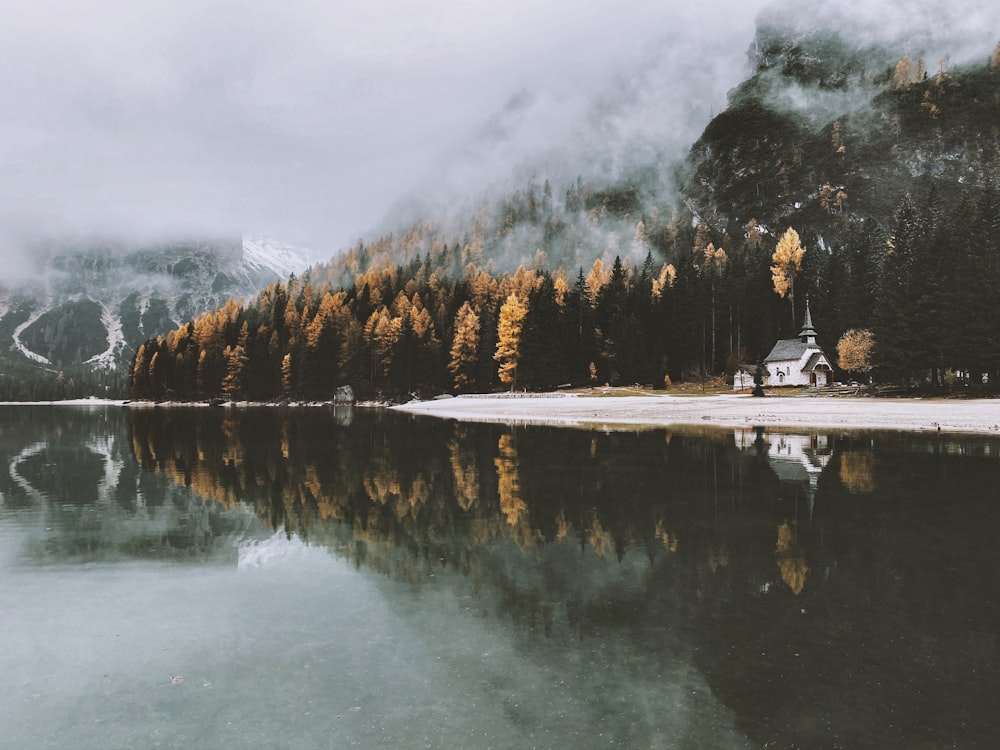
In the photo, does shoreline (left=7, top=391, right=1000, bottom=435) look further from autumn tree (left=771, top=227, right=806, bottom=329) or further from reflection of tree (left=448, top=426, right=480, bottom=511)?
autumn tree (left=771, top=227, right=806, bottom=329)

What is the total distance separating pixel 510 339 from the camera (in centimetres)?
8950

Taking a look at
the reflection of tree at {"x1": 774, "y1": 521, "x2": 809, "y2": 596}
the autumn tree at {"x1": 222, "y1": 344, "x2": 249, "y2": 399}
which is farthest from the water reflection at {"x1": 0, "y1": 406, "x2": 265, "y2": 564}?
the autumn tree at {"x1": 222, "y1": 344, "x2": 249, "y2": 399}

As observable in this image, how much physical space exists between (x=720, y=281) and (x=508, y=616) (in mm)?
99905

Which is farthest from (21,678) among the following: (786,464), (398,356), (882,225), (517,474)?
(882,225)

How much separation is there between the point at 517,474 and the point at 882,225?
14093 cm

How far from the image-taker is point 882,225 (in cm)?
12888

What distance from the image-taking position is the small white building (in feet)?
272

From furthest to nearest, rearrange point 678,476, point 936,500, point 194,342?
1. point 194,342
2. point 678,476
3. point 936,500

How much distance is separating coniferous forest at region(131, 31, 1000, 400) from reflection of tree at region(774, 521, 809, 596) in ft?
178

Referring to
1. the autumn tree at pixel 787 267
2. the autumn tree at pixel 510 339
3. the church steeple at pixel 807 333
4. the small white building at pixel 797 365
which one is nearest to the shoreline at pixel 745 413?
the autumn tree at pixel 510 339

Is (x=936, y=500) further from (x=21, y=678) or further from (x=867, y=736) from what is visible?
(x=21, y=678)

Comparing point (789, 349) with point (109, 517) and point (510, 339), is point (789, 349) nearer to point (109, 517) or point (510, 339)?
point (510, 339)

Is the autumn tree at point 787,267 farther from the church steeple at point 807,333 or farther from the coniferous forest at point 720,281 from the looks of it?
the church steeple at point 807,333

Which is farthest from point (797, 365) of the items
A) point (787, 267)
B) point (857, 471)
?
point (857, 471)
